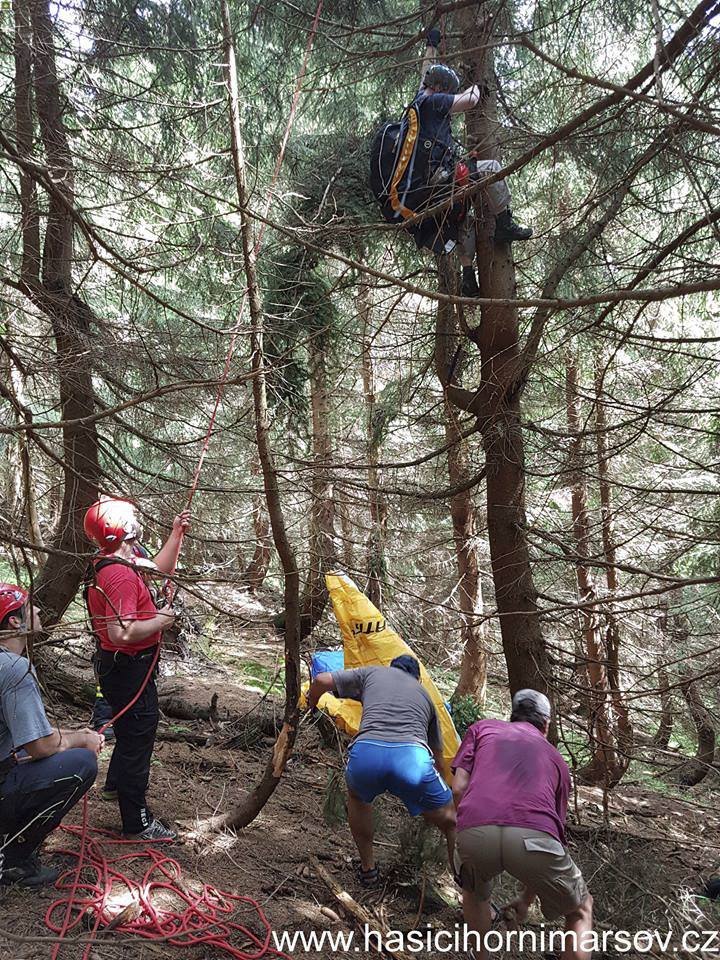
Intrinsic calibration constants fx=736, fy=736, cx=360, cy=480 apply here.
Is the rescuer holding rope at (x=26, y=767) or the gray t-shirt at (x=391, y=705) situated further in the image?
the gray t-shirt at (x=391, y=705)

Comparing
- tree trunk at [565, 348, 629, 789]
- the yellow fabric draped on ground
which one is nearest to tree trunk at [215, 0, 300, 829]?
the yellow fabric draped on ground

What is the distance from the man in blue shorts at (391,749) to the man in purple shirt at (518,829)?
0.27 m

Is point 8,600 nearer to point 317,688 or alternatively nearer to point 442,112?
point 317,688

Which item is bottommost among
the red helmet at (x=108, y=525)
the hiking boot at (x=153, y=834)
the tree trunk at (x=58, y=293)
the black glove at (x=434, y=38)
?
the hiking boot at (x=153, y=834)

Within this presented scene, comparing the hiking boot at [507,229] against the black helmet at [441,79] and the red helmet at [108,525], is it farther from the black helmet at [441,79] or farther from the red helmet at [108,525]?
the red helmet at [108,525]

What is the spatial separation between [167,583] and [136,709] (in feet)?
2.42

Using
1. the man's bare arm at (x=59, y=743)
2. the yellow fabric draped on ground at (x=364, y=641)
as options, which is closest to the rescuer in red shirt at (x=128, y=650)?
the man's bare arm at (x=59, y=743)

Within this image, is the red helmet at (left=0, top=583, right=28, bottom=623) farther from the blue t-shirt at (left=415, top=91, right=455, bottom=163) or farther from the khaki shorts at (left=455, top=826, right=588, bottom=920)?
the blue t-shirt at (left=415, top=91, right=455, bottom=163)

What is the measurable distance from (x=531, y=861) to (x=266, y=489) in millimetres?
2236

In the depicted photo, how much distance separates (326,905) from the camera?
4.06 m

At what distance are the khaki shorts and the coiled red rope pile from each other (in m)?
1.03

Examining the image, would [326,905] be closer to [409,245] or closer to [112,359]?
[112,359]

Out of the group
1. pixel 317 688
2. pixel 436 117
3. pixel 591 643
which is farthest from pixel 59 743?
pixel 591 643

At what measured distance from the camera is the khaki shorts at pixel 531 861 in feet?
11.1
